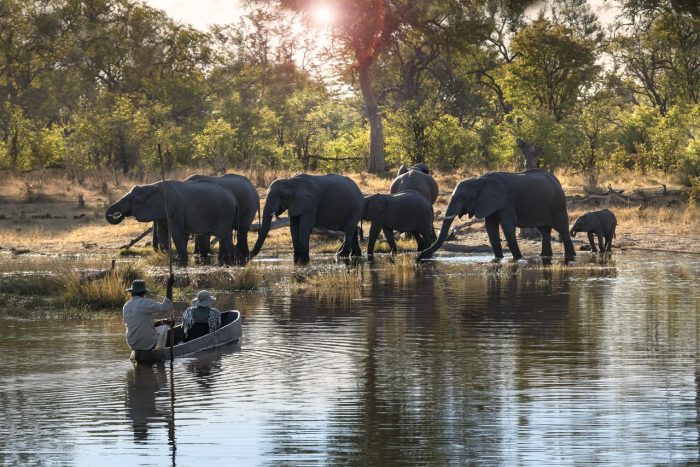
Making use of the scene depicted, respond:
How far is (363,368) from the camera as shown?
1697cm

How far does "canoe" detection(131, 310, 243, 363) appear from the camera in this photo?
687 inches

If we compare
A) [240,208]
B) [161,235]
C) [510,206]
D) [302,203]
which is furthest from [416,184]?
[161,235]

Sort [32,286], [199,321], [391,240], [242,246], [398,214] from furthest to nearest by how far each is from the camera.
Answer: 1. [391,240]
2. [398,214]
3. [242,246]
4. [32,286]
5. [199,321]

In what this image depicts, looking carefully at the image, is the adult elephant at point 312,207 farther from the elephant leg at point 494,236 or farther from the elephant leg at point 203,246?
the elephant leg at point 494,236

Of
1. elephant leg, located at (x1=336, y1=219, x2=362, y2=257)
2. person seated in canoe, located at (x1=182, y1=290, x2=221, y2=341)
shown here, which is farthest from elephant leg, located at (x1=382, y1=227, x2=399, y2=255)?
person seated in canoe, located at (x1=182, y1=290, x2=221, y2=341)

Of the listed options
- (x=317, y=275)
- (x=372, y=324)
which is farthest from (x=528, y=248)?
(x=372, y=324)

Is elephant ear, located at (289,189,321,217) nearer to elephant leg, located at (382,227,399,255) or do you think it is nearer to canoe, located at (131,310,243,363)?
elephant leg, located at (382,227,399,255)

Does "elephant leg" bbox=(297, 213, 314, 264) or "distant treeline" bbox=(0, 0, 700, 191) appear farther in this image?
"distant treeline" bbox=(0, 0, 700, 191)

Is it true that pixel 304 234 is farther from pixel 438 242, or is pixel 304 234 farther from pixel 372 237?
pixel 438 242

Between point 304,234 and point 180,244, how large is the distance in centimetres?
337

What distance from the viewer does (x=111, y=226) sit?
138 ft

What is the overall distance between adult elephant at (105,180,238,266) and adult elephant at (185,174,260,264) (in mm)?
739

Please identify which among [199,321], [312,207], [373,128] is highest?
[373,128]

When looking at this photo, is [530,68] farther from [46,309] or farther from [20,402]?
[20,402]
